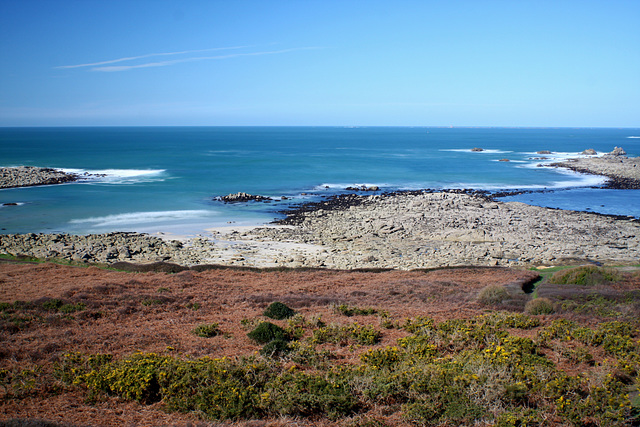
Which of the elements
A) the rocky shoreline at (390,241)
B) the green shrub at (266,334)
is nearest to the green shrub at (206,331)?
the green shrub at (266,334)

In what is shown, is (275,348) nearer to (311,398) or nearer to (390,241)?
(311,398)

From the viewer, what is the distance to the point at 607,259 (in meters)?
27.2

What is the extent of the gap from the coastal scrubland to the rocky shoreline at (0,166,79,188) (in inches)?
1851

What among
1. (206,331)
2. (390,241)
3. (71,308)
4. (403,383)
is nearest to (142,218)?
(390,241)

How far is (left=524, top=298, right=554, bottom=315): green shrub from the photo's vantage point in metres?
14.8

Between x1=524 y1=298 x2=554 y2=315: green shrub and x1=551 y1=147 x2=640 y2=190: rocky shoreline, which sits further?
x1=551 y1=147 x2=640 y2=190: rocky shoreline

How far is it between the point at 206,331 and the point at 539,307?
10949 mm

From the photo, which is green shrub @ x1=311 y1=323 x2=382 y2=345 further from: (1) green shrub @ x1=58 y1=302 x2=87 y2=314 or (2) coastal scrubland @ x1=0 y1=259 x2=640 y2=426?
(1) green shrub @ x1=58 y1=302 x2=87 y2=314

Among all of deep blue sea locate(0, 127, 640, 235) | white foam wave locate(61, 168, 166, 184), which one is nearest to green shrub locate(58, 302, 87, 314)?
deep blue sea locate(0, 127, 640, 235)

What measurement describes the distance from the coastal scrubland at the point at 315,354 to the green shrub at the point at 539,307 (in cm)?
4

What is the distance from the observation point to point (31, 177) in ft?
202

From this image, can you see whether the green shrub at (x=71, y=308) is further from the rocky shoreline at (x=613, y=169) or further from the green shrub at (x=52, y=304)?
the rocky shoreline at (x=613, y=169)

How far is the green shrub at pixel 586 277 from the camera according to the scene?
19078 millimetres

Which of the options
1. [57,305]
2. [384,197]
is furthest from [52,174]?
[57,305]
